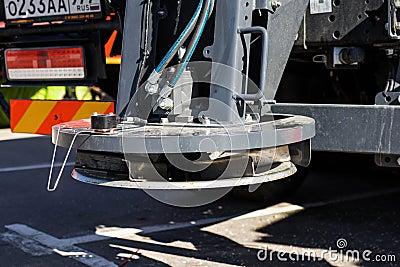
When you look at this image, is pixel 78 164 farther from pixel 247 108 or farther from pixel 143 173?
pixel 247 108

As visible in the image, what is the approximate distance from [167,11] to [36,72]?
1.29 m

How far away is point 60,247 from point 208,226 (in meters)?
1.02

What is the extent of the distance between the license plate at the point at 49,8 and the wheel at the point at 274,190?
1917mm

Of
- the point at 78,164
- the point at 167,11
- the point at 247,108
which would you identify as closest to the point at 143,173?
the point at 78,164

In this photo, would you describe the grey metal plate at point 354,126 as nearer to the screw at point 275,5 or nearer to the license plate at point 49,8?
the screw at point 275,5

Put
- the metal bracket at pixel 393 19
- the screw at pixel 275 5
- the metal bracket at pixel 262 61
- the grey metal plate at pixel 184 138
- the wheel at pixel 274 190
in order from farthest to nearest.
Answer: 1. the wheel at pixel 274 190
2. the metal bracket at pixel 393 19
3. the screw at pixel 275 5
4. the metal bracket at pixel 262 61
5. the grey metal plate at pixel 184 138

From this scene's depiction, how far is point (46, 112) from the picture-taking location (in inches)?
160

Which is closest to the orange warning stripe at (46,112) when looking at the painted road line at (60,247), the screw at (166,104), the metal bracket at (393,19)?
the painted road line at (60,247)

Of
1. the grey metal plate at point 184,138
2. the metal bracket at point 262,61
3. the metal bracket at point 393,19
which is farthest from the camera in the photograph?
the metal bracket at point 393,19

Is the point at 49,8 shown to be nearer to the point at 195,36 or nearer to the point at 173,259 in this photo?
the point at 195,36

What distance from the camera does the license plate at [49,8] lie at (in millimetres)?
3684

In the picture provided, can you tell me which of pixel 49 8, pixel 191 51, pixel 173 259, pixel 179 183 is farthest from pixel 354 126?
pixel 49 8

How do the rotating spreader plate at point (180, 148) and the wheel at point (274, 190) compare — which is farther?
the wheel at point (274, 190)

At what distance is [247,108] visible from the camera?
295 cm
